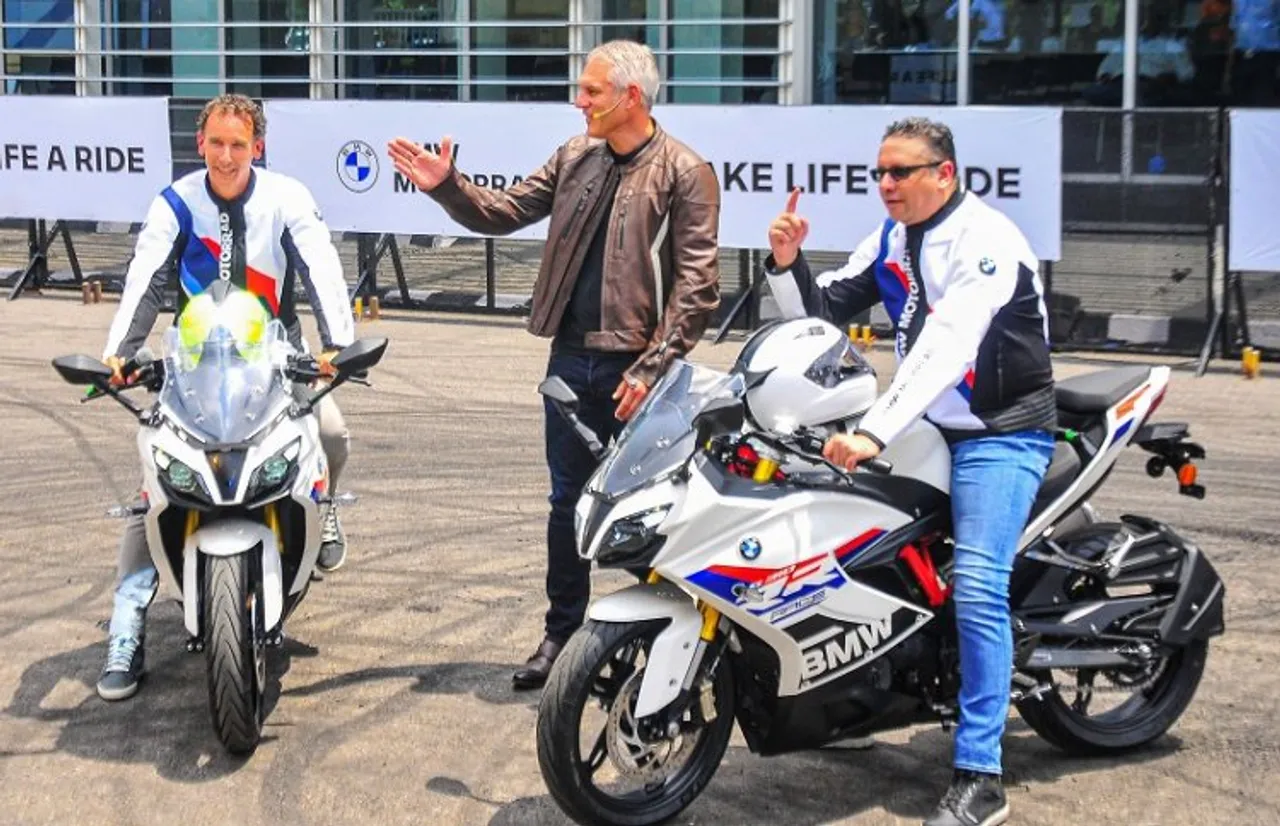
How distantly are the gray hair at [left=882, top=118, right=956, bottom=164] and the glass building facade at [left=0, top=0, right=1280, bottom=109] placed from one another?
13592 mm

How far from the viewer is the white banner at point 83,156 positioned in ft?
48.8

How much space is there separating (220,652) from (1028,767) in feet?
7.15

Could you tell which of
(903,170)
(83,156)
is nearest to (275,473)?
(903,170)

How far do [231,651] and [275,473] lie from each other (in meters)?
0.54

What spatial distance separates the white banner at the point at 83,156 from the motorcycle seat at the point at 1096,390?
1045 centimetres

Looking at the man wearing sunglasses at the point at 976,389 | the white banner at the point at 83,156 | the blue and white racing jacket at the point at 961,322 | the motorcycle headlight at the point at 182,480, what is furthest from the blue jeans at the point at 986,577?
the white banner at the point at 83,156

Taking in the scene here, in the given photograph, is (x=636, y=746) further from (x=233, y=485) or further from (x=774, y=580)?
(x=233, y=485)

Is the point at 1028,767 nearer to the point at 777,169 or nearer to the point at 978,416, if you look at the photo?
the point at 978,416

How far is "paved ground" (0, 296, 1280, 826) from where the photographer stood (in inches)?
210

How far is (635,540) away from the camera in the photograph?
4.82m

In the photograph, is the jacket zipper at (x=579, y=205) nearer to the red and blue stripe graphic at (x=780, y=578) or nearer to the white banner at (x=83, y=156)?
the red and blue stripe graphic at (x=780, y=578)

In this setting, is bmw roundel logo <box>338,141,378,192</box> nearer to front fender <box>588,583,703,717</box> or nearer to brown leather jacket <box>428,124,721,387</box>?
brown leather jacket <box>428,124,721,387</box>

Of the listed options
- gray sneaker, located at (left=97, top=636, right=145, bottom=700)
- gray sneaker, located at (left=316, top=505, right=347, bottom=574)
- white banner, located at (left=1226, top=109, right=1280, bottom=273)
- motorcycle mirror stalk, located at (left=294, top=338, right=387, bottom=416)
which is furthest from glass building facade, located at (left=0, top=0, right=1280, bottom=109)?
gray sneaker, located at (left=97, top=636, right=145, bottom=700)

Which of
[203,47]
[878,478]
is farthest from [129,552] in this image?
[203,47]
